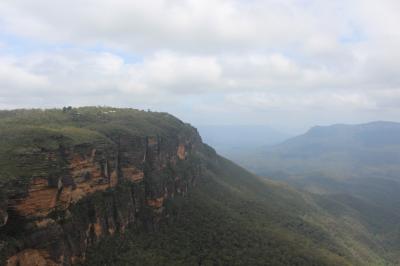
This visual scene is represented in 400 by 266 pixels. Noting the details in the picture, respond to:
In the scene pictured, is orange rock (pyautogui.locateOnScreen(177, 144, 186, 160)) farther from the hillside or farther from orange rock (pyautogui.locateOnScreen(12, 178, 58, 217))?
orange rock (pyautogui.locateOnScreen(12, 178, 58, 217))

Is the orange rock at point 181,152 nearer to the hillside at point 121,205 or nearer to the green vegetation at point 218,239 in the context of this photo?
the hillside at point 121,205

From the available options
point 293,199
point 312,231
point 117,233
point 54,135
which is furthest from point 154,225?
point 293,199

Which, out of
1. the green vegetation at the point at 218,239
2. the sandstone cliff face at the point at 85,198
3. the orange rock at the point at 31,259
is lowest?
the green vegetation at the point at 218,239

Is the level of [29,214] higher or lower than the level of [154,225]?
higher

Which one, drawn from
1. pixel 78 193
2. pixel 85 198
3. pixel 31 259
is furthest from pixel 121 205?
pixel 31 259

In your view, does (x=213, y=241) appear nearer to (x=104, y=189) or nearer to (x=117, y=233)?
(x=117, y=233)

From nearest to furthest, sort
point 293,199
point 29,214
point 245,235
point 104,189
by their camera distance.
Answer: point 29,214 → point 104,189 → point 245,235 → point 293,199

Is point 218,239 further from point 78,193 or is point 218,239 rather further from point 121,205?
point 78,193

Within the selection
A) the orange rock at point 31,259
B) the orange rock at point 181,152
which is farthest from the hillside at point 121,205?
the orange rock at point 181,152
